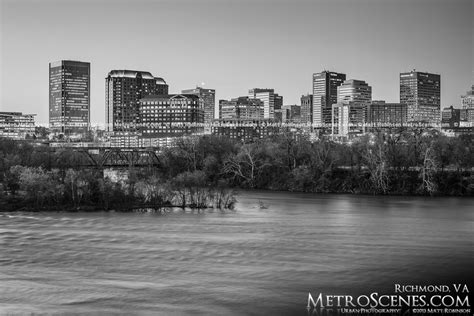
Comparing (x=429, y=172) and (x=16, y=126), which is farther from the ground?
(x=16, y=126)

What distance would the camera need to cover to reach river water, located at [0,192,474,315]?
74.0 ft

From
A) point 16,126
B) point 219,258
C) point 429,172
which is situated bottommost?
point 219,258

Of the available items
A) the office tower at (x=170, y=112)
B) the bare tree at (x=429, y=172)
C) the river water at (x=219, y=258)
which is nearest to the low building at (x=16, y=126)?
the office tower at (x=170, y=112)

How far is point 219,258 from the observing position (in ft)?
95.9

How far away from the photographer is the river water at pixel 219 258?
22.6 meters

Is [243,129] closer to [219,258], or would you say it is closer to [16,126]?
[16,126]

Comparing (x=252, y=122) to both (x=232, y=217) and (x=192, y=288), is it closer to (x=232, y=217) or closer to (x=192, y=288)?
(x=232, y=217)

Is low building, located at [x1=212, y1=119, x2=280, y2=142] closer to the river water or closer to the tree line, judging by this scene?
the tree line

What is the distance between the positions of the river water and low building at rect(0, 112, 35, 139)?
12477 centimetres

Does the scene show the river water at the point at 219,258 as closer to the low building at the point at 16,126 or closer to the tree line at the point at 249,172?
the tree line at the point at 249,172

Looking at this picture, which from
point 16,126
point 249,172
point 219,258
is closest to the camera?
point 219,258

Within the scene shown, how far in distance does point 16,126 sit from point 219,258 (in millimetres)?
152463

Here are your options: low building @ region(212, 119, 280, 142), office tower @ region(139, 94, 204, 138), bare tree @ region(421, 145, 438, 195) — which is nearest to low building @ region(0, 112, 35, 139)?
office tower @ region(139, 94, 204, 138)

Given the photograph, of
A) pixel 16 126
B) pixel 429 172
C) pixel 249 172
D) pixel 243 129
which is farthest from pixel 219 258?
pixel 16 126
